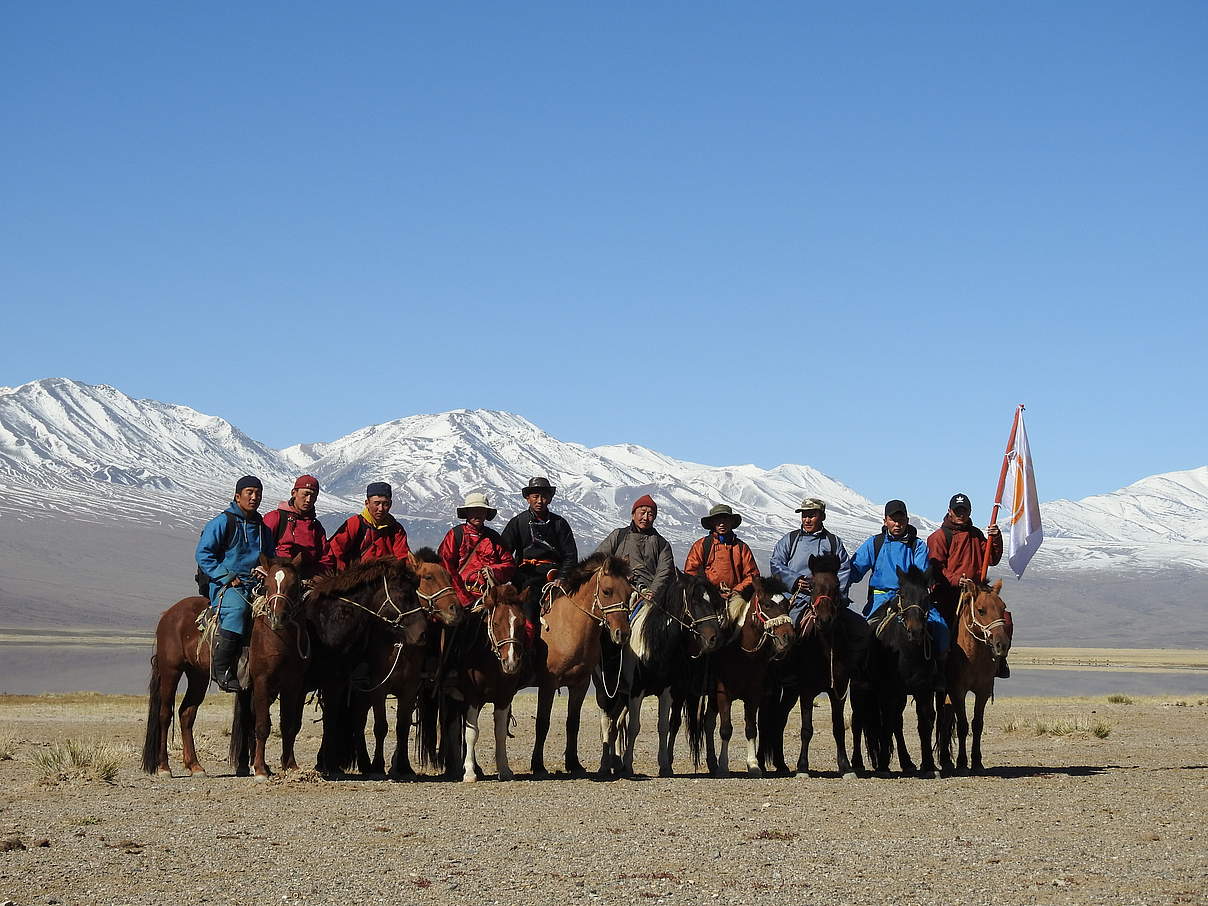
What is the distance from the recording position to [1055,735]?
848 inches

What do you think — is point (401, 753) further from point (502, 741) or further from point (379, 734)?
point (502, 741)

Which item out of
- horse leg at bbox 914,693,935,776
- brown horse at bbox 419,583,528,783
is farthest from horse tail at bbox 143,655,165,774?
horse leg at bbox 914,693,935,776

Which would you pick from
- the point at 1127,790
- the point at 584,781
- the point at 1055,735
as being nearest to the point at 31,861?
the point at 584,781

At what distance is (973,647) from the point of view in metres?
14.8

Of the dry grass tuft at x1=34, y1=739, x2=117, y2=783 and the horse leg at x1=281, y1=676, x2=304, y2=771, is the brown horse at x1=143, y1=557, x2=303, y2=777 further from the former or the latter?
the dry grass tuft at x1=34, y1=739, x2=117, y2=783

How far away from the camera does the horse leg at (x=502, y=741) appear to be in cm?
1345

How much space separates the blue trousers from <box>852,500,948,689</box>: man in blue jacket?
5700mm

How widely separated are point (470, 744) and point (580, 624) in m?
1.44

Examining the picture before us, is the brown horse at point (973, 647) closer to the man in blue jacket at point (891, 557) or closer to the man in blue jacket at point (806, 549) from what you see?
the man in blue jacket at point (891, 557)

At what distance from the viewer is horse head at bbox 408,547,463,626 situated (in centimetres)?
1293

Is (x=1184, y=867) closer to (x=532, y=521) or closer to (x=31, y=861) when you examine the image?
(x=31, y=861)

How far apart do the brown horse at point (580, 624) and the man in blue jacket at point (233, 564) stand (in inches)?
103

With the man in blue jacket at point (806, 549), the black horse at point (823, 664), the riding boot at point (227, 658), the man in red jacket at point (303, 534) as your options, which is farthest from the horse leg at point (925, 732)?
the riding boot at point (227, 658)

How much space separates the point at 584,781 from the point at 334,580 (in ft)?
9.15
